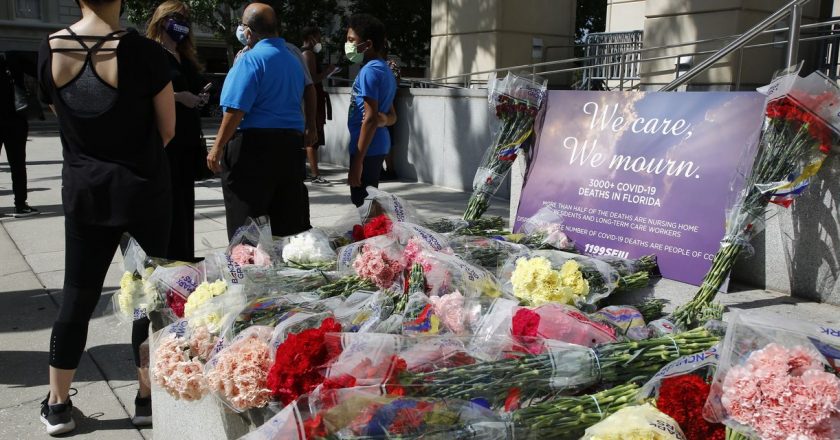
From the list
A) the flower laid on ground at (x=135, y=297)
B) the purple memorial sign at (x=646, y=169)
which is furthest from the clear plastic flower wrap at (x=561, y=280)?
the flower laid on ground at (x=135, y=297)

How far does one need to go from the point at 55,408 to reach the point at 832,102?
376 centimetres

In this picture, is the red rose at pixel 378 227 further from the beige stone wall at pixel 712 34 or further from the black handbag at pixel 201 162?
the beige stone wall at pixel 712 34

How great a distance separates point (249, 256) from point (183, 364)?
107 cm

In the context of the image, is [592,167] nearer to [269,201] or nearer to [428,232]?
[428,232]

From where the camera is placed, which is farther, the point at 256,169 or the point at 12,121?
the point at 12,121

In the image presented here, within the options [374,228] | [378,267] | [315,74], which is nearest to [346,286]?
[378,267]

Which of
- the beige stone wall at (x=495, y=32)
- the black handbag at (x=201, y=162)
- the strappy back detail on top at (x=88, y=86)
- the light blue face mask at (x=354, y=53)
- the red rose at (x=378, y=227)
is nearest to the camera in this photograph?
the strappy back detail on top at (x=88, y=86)

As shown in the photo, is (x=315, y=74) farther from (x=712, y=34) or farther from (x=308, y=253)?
(x=308, y=253)

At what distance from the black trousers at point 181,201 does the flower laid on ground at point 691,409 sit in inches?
117

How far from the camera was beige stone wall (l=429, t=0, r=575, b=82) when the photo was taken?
1068cm

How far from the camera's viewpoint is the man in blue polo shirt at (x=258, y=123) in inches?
154

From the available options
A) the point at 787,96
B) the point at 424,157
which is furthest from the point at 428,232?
the point at 424,157

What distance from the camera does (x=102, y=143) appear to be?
9.48ft

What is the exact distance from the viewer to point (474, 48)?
36.6 feet
